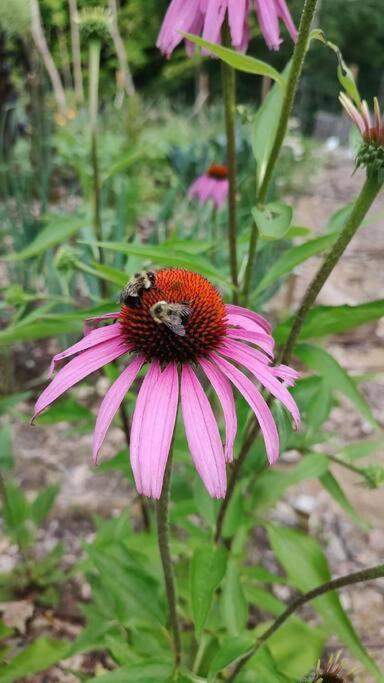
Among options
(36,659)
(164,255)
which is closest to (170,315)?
(164,255)

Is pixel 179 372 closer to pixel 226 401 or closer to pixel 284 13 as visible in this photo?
pixel 226 401

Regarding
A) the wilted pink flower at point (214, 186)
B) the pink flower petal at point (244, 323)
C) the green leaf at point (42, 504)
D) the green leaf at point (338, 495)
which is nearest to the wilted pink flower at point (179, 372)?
the pink flower petal at point (244, 323)

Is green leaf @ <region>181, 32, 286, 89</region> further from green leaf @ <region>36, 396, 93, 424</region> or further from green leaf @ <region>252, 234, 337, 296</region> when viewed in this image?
A: green leaf @ <region>36, 396, 93, 424</region>

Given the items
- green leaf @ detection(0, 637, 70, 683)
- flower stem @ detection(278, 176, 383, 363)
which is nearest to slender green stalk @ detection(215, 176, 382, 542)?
flower stem @ detection(278, 176, 383, 363)

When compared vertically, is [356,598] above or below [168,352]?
below

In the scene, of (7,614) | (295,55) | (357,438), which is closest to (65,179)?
(357,438)

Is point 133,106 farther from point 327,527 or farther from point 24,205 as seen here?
Result: point 327,527
